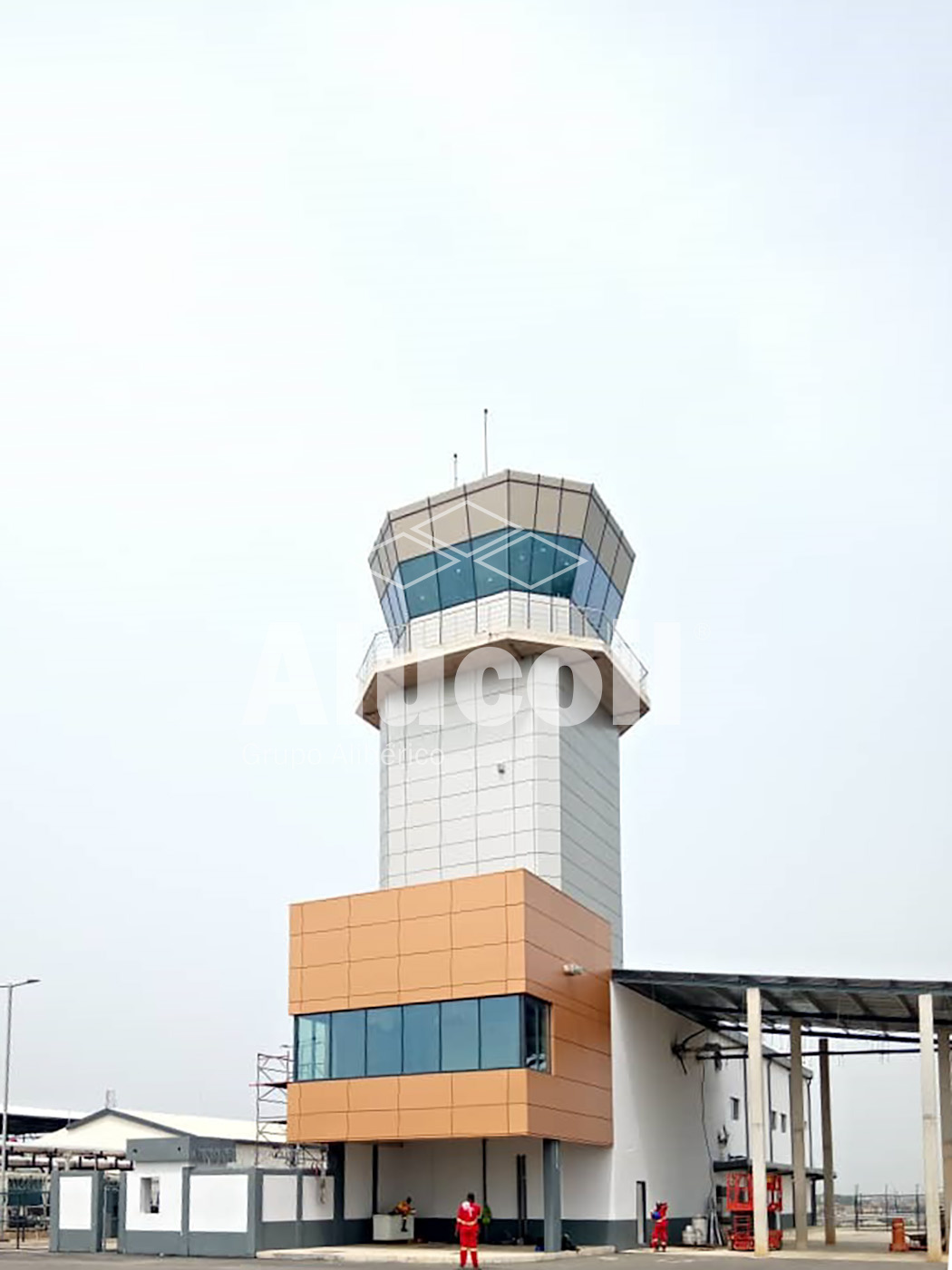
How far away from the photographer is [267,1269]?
1259 inches

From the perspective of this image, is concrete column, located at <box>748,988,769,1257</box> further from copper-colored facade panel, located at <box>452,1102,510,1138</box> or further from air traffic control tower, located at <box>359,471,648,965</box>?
air traffic control tower, located at <box>359,471,648,965</box>

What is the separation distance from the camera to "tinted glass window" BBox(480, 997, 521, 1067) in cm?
3547

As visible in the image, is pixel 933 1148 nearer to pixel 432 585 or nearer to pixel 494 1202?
pixel 494 1202

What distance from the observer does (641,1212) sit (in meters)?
41.4

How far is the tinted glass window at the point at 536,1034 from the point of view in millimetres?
35750

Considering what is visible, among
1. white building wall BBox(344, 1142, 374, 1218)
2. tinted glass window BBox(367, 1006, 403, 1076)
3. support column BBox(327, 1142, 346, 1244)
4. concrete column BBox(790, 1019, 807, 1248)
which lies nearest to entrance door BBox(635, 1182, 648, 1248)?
concrete column BBox(790, 1019, 807, 1248)

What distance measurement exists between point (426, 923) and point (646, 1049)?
10272 millimetres

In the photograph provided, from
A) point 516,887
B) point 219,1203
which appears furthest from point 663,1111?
point 219,1203

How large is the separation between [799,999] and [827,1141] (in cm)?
711

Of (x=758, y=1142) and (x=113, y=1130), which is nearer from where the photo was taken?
(x=758, y=1142)

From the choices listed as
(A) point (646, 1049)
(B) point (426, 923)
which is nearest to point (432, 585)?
(B) point (426, 923)

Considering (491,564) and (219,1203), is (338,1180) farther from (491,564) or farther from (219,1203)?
(491,564)

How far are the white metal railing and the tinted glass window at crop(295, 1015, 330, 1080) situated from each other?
1143cm

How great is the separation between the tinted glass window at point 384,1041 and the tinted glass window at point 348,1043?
0.67ft
